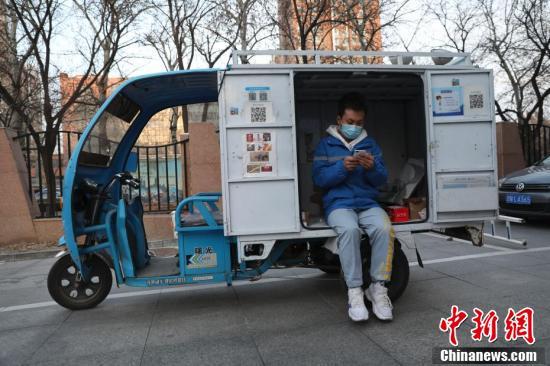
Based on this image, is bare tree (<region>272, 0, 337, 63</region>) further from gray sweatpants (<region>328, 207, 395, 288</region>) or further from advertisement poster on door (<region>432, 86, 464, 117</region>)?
gray sweatpants (<region>328, 207, 395, 288</region>)

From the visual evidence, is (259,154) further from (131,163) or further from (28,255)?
(28,255)

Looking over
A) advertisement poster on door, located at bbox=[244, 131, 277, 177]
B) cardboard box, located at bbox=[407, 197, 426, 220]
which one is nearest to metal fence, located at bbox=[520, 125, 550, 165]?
cardboard box, located at bbox=[407, 197, 426, 220]

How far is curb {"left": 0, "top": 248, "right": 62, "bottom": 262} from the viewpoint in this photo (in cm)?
782

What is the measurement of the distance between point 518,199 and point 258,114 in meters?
6.47

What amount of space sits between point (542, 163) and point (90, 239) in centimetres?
879

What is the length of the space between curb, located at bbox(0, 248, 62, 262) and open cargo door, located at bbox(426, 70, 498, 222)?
6.88m

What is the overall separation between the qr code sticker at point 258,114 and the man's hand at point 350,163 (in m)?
0.77

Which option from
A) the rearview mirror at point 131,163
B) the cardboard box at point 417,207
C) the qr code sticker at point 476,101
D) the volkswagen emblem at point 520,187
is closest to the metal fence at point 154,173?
the rearview mirror at point 131,163

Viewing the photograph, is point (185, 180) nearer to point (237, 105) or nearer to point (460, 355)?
point (237, 105)

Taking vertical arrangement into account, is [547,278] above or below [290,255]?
below

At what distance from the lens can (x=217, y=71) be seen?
379 centimetres

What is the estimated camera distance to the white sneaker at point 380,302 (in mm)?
3559

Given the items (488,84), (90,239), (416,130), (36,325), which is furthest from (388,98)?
(36,325)

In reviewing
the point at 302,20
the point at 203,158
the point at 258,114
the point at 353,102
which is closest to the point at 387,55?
the point at 353,102
